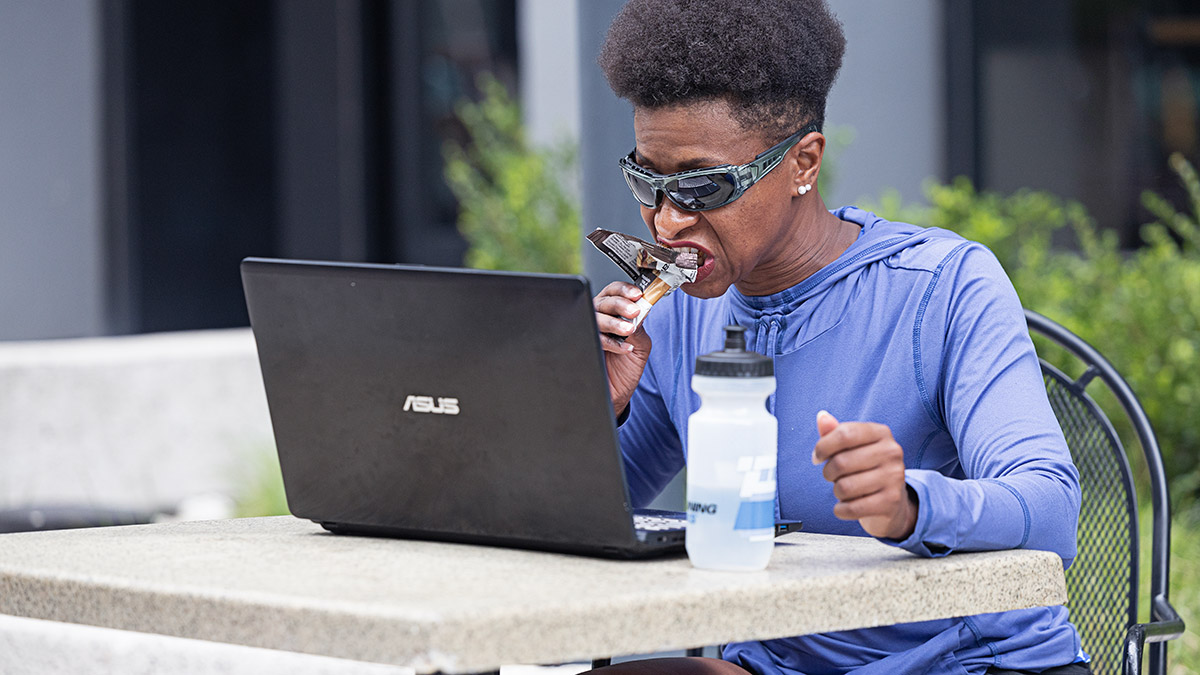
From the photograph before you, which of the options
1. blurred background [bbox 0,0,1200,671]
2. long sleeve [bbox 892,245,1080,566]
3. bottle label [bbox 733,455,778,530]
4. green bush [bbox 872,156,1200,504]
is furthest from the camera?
blurred background [bbox 0,0,1200,671]

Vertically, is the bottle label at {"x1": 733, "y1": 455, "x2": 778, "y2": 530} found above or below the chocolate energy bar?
below

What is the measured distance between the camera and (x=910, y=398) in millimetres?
1862

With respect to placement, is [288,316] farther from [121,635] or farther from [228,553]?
[121,635]

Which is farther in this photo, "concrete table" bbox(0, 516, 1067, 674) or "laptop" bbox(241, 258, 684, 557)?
"laptop" bbox(241, 258, 684, 557)

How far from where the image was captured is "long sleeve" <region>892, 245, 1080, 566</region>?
1.48 meters

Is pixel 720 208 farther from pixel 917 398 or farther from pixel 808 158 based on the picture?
pixel 917 398

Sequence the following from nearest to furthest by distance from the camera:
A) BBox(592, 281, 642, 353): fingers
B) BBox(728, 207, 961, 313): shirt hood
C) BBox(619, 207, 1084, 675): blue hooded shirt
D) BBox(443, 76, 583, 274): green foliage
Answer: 1. BBox(619, 207, 1084, 675): blue hooded shirt
2. BBox(592, 281, 642, 353): fingers
3. BBox(728, 207, 961, 313): shirt hood
4. BBox(443, 76, 583, 274): green foliage

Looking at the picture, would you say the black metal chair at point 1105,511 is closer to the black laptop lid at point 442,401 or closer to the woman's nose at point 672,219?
the woman's nose at point 672,219

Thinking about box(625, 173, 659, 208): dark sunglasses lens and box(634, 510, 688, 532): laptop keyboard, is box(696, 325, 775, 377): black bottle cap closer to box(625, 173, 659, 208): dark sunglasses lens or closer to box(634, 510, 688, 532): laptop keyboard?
box(634, 510, 688, 532): laptop keyboard

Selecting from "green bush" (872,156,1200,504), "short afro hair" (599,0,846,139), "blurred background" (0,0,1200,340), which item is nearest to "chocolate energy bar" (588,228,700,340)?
"short afro hair" (599,0,846,139)

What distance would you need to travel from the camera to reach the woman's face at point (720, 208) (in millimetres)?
1844

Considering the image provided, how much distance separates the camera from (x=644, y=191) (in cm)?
190

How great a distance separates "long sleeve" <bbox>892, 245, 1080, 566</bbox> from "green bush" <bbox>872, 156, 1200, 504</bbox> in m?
2.58

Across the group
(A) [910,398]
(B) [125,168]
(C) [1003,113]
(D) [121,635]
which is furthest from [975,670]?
(B) [125,168]
